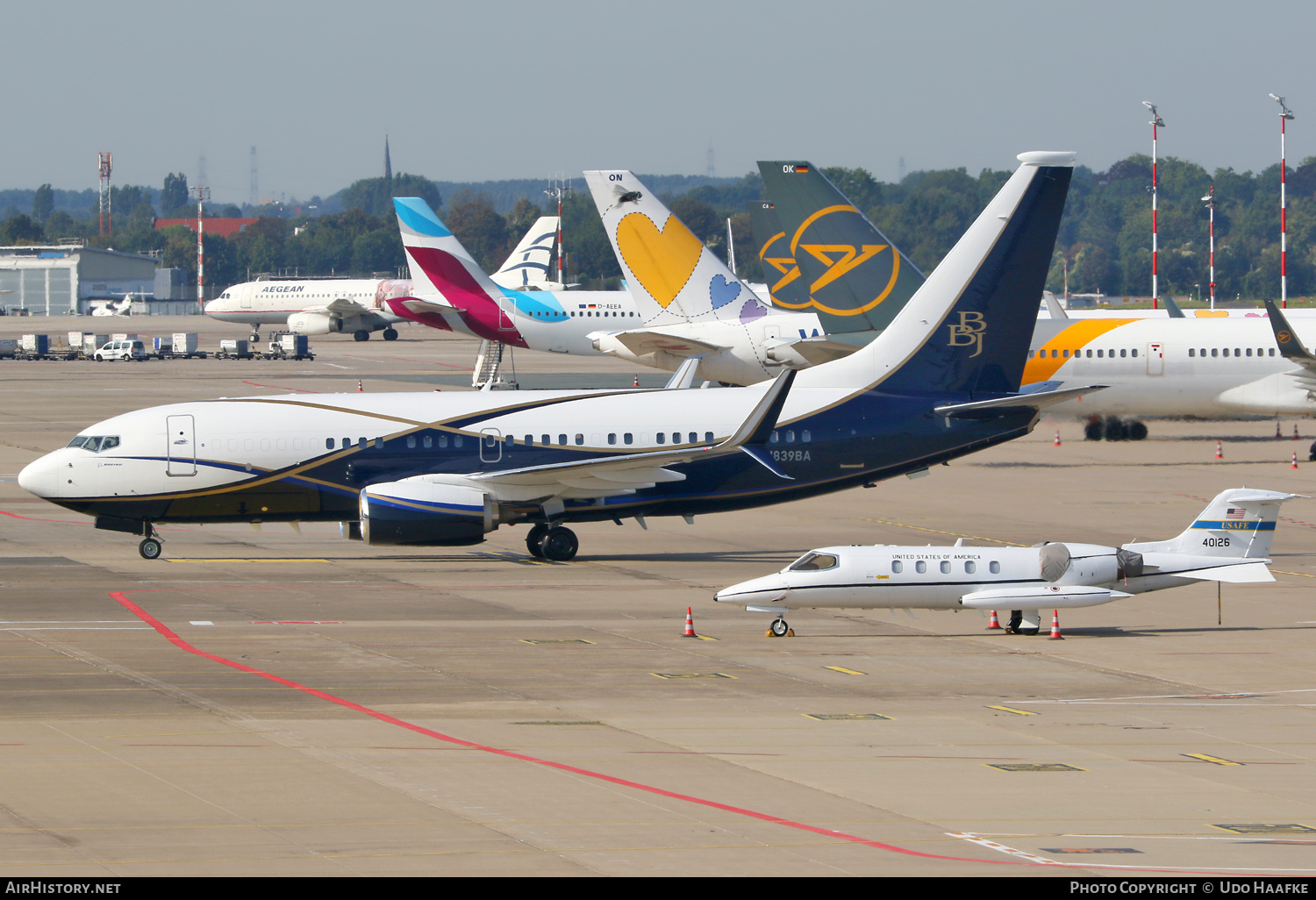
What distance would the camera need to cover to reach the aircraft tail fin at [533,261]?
15838cm

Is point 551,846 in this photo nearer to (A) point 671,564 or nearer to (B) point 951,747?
(B) point 951,747

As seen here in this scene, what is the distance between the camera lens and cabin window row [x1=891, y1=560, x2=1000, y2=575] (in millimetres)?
32094

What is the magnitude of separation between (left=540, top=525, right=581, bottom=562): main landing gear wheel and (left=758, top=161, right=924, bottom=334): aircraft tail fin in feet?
Result: 66.1

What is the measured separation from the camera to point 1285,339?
193 feet

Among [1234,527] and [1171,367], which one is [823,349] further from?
[1234,527]

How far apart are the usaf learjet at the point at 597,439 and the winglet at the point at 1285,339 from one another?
18397 mm

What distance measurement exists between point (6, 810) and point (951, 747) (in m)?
12.3

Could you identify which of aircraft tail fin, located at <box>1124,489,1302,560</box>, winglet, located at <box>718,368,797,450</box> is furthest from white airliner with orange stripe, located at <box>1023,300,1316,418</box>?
aircraft tail fin, located at <box>1124,489,1302,560</box>

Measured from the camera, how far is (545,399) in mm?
41531

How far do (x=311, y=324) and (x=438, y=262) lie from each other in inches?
2669

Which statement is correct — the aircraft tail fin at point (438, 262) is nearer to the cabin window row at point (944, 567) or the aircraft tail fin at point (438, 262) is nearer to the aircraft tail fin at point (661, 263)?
the aircraft tail fin at point (661, 263)

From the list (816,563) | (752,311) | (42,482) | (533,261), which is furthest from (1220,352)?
(533,261)

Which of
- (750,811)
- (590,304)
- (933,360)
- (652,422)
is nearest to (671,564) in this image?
(652,422)

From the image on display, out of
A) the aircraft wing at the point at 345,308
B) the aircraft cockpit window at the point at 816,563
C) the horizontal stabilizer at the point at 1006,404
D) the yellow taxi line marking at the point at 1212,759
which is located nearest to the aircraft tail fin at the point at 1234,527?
the aircraft cockpit window at the point at 816,563
